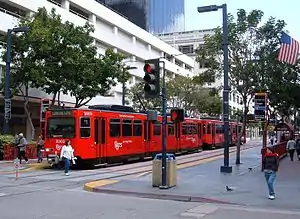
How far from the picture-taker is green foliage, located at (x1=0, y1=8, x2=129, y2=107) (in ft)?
104

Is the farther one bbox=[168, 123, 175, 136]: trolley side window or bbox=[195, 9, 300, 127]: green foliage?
bbox=[168, 123, 175, 136]: trolley side window

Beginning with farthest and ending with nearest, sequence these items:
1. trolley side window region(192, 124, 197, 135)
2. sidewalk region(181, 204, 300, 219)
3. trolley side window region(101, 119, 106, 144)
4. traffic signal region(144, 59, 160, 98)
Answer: trolley side window region(192, 124, 197, 135)
trolley side window region(101, 119, 106, 144)
traffic signal region(144, 59, 160, 98)
sidewalk region(181, 204, 300, 219)

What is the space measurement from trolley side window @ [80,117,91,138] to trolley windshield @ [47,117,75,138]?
1.29 feet

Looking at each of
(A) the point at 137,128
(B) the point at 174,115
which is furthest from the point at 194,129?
(B) the point at 174,115

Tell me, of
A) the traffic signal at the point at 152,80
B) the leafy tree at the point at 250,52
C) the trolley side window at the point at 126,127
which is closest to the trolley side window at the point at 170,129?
the trolley side window at the point at 126,127

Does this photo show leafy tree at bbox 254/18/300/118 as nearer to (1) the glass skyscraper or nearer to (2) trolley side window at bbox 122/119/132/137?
(2) trolley side window at bbox 122/119/132/137

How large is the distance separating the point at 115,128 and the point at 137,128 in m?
2.98

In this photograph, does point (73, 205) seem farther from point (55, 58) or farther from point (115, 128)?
point (55, 58)

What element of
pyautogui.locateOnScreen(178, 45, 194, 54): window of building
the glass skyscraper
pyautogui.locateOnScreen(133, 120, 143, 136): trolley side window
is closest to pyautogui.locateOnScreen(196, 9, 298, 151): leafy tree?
→ pyautogui.locateOnScreen(133, 120, 143, 136): trolley side window

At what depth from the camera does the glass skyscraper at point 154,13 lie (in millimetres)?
78188

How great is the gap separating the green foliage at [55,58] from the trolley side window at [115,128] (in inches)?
304

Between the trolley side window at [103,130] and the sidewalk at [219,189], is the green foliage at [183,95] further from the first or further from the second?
the sidewalk at [219,189]

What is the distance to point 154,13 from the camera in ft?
282

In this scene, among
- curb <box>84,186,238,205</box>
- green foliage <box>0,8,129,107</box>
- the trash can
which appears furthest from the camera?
green foliage <box>0,8,129,107</box>
